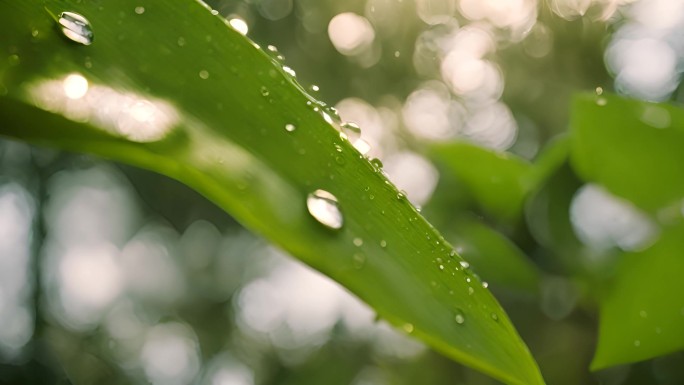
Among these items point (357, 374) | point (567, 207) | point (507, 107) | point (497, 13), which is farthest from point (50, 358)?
point (497, 13)

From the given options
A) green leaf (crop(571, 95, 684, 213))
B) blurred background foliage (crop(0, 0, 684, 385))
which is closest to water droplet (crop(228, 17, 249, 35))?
blurred background foliage (crop(0, 0, 684, 385))

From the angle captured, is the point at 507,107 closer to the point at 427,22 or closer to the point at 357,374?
the point at 427,22

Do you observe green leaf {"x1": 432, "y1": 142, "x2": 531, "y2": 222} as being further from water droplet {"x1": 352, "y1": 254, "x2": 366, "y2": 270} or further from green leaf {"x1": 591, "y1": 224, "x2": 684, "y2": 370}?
water droplet {"x1": 352, "y1": 254, "x2": 366, "y2": 270}

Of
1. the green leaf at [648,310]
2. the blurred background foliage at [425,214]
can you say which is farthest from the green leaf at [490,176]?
the green leaf at [648,310]

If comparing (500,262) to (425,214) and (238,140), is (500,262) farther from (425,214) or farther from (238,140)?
(238,140)

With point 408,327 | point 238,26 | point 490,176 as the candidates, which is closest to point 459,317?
point 408,327
